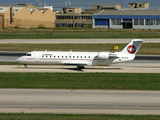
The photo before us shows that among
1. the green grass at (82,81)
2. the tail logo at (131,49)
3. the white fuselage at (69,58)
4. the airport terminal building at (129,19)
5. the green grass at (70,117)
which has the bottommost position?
the green grass at (82,81)

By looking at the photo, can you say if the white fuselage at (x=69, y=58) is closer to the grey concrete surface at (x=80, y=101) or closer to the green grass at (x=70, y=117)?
the grey concrete surface at (x=80, y=101)

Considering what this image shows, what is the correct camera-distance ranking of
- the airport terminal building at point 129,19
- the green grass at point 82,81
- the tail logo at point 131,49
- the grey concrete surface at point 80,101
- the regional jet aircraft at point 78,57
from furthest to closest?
the airport terminal building at point 129,19, the tail logo at point 131,49, the regional jet aircraft at point 78,57, the green grass at point 82,81, the grey concrete surface at point 80,101

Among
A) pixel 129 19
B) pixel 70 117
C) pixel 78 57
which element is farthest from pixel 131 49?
pixel 129 19

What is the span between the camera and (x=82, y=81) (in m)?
30.8

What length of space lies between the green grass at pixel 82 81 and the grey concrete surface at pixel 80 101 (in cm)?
163

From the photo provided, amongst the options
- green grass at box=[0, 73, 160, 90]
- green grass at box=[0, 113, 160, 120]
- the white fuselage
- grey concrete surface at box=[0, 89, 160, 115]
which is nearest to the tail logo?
the white fuselage

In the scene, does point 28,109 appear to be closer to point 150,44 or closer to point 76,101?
point 76,101

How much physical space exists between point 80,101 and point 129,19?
13100cm

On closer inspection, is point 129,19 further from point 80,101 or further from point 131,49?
point 80,101

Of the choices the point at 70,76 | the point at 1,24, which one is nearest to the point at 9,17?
the point at 1,24

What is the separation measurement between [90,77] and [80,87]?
18.6ft

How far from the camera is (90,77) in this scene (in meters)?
33.3

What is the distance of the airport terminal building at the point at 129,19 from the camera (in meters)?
145

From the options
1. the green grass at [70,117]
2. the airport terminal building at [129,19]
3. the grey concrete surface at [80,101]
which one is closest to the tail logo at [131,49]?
the grey concrete surface at [80,101]
